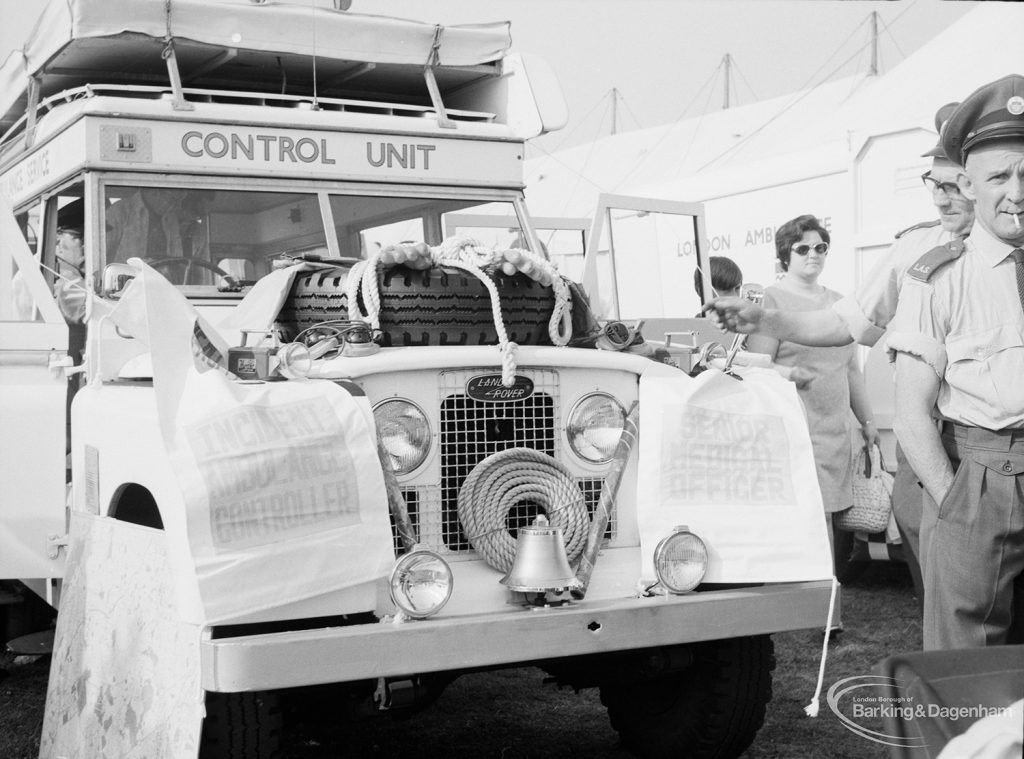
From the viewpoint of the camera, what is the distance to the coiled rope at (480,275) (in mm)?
3820

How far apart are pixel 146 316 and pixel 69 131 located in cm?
226

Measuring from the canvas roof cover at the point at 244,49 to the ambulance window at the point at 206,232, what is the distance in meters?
0.69

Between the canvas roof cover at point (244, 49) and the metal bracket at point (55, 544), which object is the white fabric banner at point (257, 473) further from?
the canvas roof cover at point (244, 49)

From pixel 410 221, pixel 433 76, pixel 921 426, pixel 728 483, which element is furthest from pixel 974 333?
pixel 433 76

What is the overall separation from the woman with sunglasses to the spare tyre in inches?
84.9

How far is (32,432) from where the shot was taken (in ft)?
14.9

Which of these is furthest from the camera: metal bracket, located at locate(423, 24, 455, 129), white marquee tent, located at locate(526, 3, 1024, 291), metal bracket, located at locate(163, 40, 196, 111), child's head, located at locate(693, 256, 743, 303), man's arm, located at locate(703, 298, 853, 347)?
white marquee tent, located at locate(526, 3, 1024, 291)

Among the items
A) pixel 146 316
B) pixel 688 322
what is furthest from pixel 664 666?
pixel 688 322

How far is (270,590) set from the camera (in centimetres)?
305

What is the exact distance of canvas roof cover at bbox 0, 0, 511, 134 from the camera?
5.16 metres

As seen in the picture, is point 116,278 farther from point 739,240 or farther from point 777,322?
point 739,240

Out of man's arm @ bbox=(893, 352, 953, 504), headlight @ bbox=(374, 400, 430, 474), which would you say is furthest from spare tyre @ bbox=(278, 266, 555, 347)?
man's arm @ bbox=(893, 352, 953, 504)

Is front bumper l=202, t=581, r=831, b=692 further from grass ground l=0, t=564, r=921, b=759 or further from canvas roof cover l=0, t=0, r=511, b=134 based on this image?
canvas roof cover l=0, t=0, r=511, b=134

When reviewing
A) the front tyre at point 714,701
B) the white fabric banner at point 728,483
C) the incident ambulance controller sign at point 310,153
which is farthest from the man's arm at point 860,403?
the white fabric banner at point 728,483
